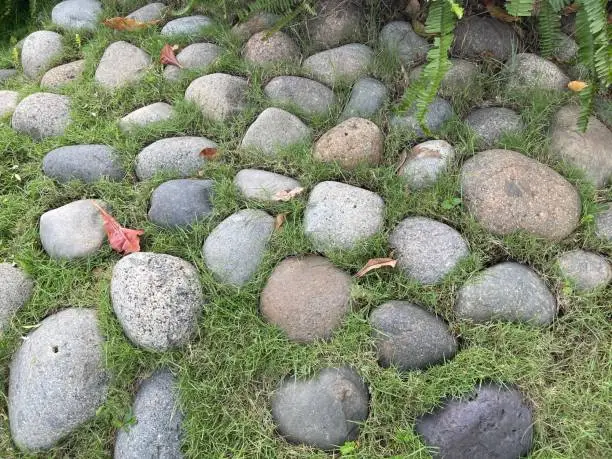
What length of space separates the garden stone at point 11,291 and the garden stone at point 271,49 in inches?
60.0

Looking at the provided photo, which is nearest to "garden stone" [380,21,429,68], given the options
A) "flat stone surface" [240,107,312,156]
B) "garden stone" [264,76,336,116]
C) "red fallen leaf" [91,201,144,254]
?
"garden stone" [264,76,336,116]

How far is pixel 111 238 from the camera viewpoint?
2412 millimetres

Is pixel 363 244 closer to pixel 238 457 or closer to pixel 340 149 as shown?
pixel 340 149

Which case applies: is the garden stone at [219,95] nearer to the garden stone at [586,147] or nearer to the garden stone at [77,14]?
the garden stone at [77,14]

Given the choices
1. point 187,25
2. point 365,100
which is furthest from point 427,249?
point 187,25

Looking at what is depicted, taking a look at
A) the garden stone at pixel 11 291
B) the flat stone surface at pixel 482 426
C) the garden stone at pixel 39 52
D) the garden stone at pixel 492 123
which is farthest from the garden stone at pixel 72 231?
the garden stone at pixel 492 123

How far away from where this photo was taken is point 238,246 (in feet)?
7.64

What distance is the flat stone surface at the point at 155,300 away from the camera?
209 cm

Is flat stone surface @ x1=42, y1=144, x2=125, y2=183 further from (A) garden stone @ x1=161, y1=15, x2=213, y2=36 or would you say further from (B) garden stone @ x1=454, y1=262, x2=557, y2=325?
(B) garden stone @ x1=454, y1=262, x2=557, y2=325

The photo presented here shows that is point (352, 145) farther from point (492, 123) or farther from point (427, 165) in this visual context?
point (492, 123)

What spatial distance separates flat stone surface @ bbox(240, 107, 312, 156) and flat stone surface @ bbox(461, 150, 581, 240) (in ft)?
2.58

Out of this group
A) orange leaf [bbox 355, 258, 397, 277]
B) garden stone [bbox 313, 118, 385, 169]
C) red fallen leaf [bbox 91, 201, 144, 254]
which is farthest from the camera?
garden stone [bbox 313, 118, 385, 169]

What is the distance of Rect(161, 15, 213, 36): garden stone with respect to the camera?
3.22 m

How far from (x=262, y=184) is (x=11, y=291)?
1.13 meters
